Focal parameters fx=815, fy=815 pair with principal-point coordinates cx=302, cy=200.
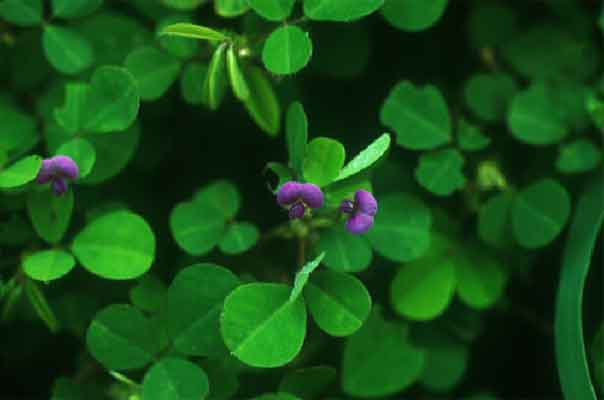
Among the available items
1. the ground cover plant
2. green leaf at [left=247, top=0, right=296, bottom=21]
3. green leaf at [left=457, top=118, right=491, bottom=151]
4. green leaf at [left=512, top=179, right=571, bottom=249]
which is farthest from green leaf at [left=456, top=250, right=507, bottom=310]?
green leaf at [left=247, top=0, right=296, bottom=21]

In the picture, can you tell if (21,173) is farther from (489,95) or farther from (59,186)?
(489,95)

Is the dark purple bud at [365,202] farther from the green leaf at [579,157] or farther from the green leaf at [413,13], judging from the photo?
the green leaf at [579,157]

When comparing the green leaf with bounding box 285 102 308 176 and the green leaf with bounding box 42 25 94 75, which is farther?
the green leaf with bounding box 42 25 94 75

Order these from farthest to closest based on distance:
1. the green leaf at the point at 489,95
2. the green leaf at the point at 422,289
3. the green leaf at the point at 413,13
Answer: the green leaf at the point at 489,95 → the green leaf at the point at 422,289 → the green leaf at the point at 413,13

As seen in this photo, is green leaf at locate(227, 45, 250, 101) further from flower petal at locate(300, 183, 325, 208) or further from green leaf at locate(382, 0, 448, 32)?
green leaf at locate(382, 0, 448, 32)

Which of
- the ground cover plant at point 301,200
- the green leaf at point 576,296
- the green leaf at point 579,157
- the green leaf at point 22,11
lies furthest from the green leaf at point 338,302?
the green leaf at point 22,11

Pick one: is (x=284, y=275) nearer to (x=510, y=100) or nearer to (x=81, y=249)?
(x=81, y=249)
